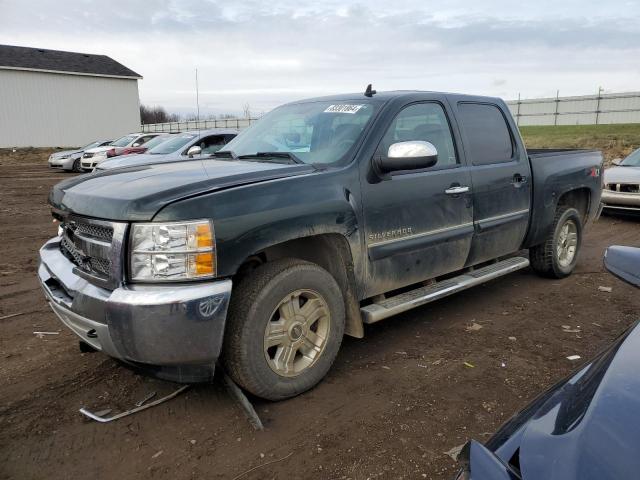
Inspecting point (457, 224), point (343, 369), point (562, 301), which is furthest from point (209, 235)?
point (562, 301)

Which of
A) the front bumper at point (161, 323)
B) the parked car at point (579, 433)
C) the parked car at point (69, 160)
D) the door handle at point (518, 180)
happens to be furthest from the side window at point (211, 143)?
the parked car at point (69, 160)

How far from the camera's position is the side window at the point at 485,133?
4.53m

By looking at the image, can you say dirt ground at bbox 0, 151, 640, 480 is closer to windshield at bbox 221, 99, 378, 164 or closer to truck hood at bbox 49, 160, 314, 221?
truck hood at bbox 49, 160, 314, 221

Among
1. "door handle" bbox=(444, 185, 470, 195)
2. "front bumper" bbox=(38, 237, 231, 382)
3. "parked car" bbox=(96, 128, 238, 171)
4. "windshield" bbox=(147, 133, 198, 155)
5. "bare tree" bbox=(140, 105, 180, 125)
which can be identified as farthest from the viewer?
"bare tree" bbox=(140, 105, 180, 125)

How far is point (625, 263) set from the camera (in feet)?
6.97

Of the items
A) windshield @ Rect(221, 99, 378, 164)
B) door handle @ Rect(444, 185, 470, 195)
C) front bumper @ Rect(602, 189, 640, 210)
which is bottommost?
front bumper @ Rect(602, 189, 640, 210)

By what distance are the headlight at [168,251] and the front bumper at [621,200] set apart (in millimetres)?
8949

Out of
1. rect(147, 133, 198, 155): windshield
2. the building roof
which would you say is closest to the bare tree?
the building roof

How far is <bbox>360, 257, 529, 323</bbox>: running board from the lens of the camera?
3.59 meters

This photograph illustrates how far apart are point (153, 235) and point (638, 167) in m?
9.94

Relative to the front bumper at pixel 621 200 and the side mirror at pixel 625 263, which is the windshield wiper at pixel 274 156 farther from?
the front bumper at pixel 621 200

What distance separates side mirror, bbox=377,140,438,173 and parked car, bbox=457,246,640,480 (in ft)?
6.48

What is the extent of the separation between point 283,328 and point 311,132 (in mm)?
1604

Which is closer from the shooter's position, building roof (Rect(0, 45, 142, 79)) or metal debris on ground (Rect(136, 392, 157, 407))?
metal debris on ground (Rect(136, 392, 157, 407))
